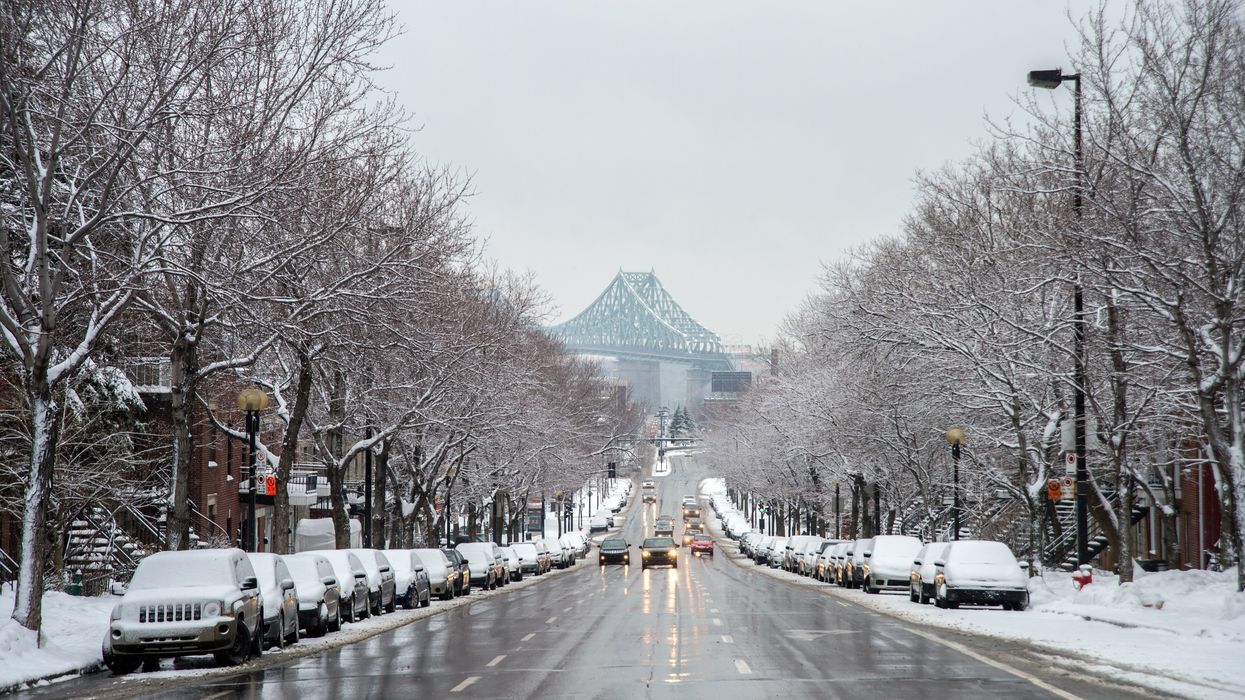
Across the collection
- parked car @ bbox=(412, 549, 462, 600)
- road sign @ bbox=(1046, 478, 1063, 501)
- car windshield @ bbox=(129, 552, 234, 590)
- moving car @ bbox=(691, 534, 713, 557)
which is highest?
road sign @ bbox=(1046, 478, 1063, 501)

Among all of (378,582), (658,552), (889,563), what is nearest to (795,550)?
(658,552)

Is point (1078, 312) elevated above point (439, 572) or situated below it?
above

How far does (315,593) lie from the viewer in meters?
24.5

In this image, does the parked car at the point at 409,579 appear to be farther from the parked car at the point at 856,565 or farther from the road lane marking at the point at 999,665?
the road lane marking at the point at 999,665

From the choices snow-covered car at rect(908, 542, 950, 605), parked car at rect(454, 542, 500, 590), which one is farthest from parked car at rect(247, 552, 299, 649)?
parked car at rect(454, 542, 500, 590)

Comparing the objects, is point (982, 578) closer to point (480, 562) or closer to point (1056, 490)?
point (1056, 490)

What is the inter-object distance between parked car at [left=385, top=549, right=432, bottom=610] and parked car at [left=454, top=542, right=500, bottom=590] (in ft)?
35.7

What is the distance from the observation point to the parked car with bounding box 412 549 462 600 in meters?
40.5

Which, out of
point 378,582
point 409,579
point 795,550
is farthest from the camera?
point 795,550

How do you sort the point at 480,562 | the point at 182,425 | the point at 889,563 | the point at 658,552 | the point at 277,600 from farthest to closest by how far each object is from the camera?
the point at 658,552 < the point at 480,562 < the point at 889,563 < the point at 182,425 < the point at 277,600

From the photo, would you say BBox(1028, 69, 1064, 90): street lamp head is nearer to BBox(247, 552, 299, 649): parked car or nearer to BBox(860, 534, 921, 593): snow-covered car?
BBox(247, 552, 299, 649): parked car

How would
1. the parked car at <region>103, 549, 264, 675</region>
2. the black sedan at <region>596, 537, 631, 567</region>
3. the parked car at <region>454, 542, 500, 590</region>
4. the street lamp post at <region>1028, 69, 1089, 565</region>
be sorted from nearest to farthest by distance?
the parked car at <region>103, 549, 264, 675</region>
the street lamp post at <region>1028, 69, 1089, 565</region>
the parked car at <region>454, 542, 500, 590</region>
the black sedan at <region>596, 537, 631, 567</region>

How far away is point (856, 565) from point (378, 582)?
1832 cm

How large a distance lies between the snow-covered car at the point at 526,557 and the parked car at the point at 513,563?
0.12ft
